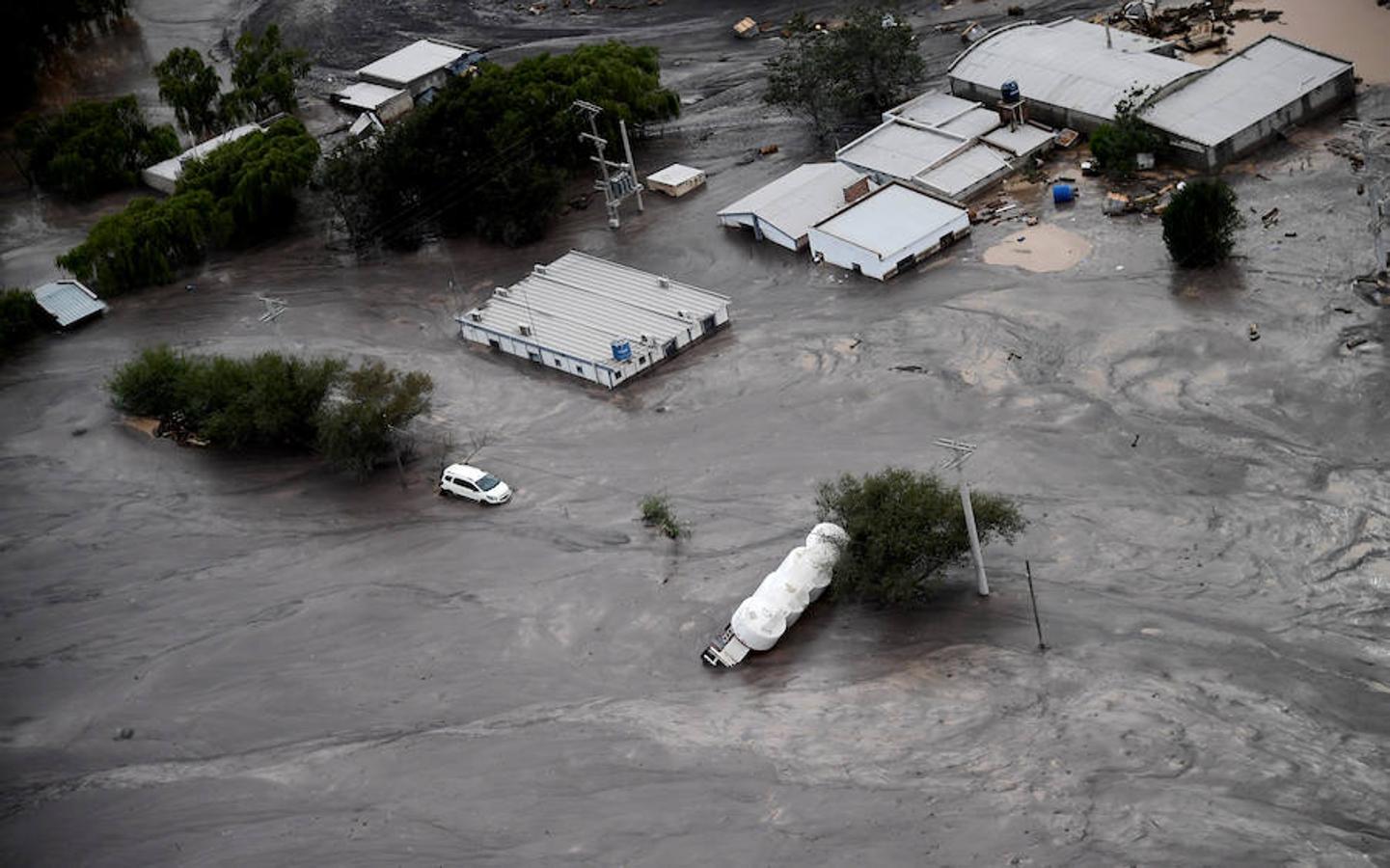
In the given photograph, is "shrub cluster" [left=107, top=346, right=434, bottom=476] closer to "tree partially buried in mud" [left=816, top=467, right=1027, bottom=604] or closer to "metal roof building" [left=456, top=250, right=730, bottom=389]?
"metal roof building" [left=456, top=250, right=730, bottom=389]

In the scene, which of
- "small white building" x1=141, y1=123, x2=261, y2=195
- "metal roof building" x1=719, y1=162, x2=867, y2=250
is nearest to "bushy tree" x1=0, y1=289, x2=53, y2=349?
"small white building" x1=141, y1=123, x2=261, y2=195

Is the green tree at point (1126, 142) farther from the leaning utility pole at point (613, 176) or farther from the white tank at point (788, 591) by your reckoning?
the white tank at point (788, 591)

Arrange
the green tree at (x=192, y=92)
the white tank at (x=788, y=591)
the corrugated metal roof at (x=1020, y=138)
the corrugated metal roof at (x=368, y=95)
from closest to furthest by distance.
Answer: the white tank at (x=788, y=591) → the corrugated metal roof at (x=1020, y=138) → the corrugated metal roof at (x=368, y=95) → the green tree at (x=192, y=92)

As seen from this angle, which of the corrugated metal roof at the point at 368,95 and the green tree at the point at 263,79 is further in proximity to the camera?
the green tree at the point at 263,79

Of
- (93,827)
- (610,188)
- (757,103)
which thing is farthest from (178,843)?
(757,103)

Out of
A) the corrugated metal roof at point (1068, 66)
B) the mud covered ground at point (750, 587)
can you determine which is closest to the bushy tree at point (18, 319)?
the mud covered ground at point (750, 587)
